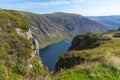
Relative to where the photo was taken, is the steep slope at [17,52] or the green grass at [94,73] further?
the steep slope at [17,52]

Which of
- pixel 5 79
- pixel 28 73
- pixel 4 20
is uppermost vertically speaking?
pixel 4 20

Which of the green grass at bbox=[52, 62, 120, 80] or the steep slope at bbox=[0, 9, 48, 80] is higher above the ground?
the green grass at bbox=[52, 62, 120, 80]

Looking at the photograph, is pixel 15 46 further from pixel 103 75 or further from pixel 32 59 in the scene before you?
pixel 103 75

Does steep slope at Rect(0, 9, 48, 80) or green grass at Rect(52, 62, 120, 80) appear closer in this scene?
green grass at Rect(52, 62, 120, 80)

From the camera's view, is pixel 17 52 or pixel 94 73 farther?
pixel 17 52

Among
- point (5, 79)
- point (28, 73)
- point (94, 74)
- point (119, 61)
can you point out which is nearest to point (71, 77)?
point (94, 74)

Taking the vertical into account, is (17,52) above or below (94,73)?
below

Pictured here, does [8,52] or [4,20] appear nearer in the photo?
[8,52]

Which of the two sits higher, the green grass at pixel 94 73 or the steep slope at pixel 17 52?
the green grass at pixel 94 73
